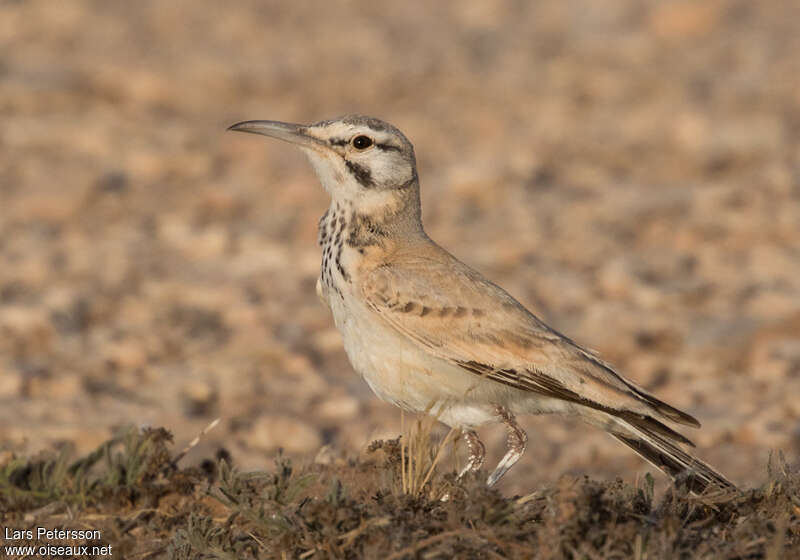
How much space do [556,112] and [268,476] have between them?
877 centimetres

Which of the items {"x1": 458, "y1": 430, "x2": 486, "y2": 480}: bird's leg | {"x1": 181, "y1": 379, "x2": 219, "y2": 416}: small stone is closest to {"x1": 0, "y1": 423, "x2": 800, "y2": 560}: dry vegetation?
{"x1": 458, "y1": 430, "x2": 486, "y2": 480}: bird's leg

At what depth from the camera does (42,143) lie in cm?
1179

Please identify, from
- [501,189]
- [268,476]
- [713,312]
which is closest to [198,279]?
[501,189]

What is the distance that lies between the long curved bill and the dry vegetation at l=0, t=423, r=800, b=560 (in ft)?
5.05

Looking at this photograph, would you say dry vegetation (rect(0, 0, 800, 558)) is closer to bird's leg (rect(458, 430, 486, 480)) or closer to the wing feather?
bird's leg (rect(458, 430, 486, 480))

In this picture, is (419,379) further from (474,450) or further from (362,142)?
(362,142)

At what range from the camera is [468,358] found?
5074mm

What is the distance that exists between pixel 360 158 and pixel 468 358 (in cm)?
119

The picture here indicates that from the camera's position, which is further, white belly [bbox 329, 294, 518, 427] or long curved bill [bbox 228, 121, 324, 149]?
long curved bill [bbox 228, 121, 324, 149]

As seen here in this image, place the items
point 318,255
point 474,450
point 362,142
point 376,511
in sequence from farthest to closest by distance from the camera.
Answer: point 318,255, point 362,142, point 474,450, point 376,511

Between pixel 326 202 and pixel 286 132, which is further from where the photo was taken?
pixel 326 202

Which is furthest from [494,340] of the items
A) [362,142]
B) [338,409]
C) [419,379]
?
[338,409]

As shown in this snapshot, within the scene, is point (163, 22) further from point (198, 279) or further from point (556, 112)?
point (198, 279)

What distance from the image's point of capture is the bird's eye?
5.61 m
